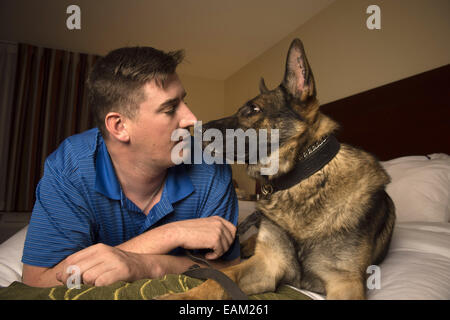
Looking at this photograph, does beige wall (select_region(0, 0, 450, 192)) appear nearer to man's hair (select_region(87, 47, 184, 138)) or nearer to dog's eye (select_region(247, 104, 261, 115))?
dog's eye (select_region(247, 104, 261, 115))

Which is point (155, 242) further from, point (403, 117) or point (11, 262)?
point (403, 117)

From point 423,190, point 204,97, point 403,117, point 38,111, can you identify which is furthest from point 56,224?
point 204,97

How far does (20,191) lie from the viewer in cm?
489

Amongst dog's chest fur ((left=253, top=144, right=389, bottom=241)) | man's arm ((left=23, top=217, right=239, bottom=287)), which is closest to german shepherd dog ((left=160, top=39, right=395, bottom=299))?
dog's chest fur ((left=253, top=144, right=389, bottom=241))

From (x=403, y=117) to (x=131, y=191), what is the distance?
7.47 ft

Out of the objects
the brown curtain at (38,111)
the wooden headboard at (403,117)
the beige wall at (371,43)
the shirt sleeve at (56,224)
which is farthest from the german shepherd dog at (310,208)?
the brown curtain at (38,111)

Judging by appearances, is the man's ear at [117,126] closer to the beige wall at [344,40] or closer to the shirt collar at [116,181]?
the shirt collar at [116,181]

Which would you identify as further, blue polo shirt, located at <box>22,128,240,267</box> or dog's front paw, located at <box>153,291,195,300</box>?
blue polo shirt, located at <box>22,128,240,267</box>

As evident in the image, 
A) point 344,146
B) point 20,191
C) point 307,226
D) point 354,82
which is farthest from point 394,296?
point 20,191

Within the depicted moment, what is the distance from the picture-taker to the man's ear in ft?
3.61

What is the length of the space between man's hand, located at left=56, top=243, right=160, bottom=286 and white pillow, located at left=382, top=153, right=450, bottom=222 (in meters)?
1.58

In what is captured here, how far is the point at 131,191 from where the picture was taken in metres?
1.16
